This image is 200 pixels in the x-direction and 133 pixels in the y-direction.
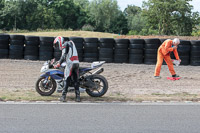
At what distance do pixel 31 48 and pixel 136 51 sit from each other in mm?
5432

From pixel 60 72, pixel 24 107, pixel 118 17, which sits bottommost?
pixel 24 107

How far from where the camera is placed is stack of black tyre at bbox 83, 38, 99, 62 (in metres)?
17.5

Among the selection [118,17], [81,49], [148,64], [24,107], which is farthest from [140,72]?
[118,17]

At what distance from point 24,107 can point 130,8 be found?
141101 millimetres

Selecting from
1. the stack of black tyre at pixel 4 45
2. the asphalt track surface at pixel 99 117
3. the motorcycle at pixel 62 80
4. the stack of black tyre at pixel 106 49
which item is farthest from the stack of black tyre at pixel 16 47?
the asphalt track surface at pixel 99 117

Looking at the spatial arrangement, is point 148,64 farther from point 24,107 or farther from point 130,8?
point 130,8

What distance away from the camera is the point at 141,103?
907 centimetres

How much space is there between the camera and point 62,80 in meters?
9.52

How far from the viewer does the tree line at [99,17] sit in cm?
6462

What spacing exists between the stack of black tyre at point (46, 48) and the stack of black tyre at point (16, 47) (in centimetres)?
97

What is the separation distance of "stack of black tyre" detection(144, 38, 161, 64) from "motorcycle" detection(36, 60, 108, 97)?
837 centimetres

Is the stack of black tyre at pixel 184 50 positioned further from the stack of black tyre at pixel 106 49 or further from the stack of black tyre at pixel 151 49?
the stack of black tyre at pixel 106 49

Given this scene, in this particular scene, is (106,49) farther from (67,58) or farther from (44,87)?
(67,58)

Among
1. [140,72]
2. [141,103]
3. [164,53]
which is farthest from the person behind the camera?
[140,72]
